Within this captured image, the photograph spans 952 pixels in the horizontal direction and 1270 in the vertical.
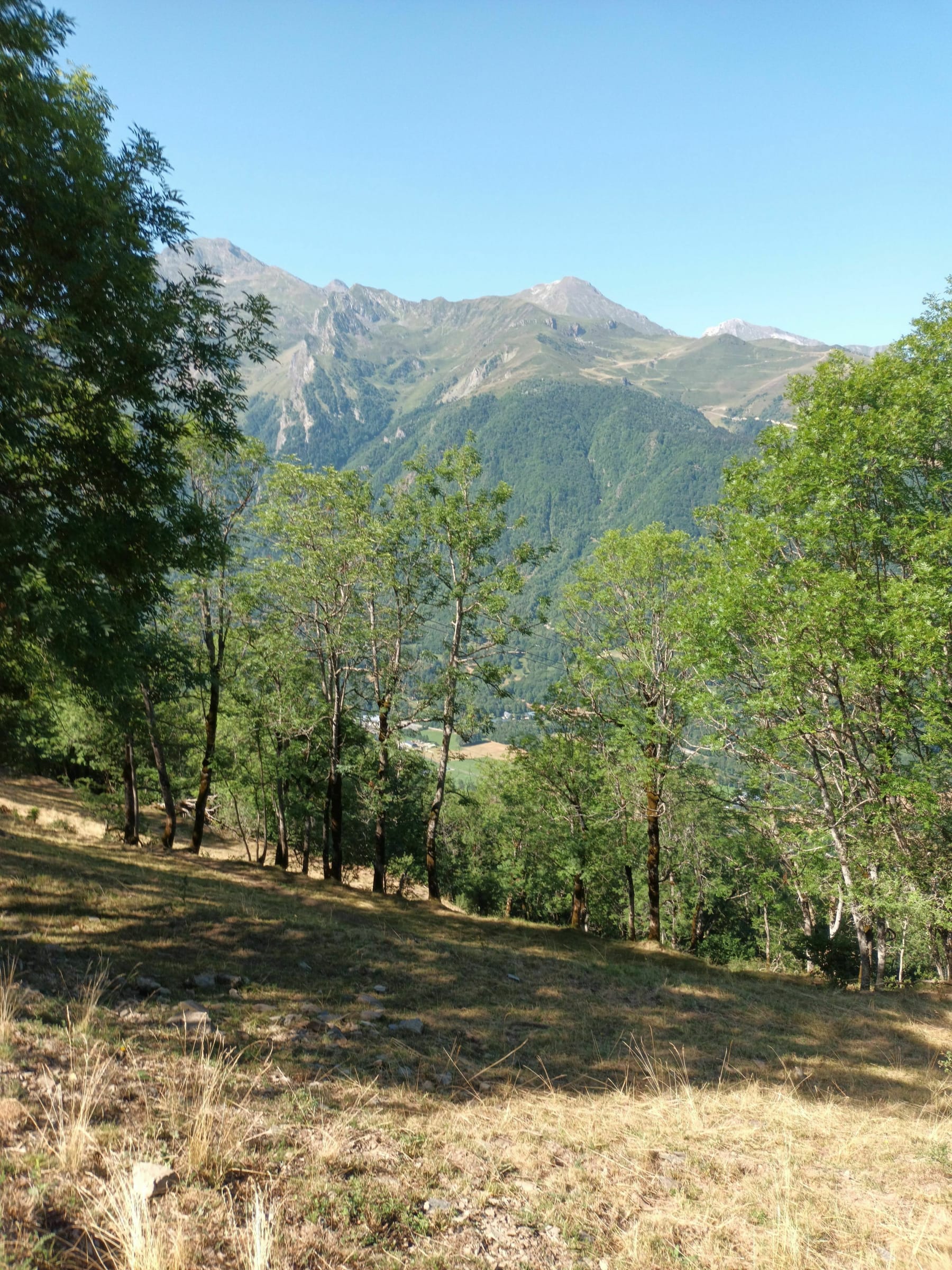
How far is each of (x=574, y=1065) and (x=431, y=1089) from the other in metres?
2.63

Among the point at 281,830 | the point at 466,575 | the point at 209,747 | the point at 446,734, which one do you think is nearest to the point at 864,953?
the point at 446,734

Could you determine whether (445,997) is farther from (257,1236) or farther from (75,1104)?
(257,1236)

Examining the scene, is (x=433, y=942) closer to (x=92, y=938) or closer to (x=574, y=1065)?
(x=574, y=1065)

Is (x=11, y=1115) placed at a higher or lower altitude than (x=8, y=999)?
higher

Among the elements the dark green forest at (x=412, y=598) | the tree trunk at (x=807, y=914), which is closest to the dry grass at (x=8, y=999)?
the dark green forest at (x=412, y=598)

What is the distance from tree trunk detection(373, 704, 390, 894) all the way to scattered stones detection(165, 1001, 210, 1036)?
37.3 feet

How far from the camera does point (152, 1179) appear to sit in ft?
12.6

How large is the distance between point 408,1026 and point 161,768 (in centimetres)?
1506

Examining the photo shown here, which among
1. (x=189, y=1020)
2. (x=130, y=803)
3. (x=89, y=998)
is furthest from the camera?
(x=130, y=803)

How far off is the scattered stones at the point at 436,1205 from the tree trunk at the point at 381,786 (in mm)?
14104

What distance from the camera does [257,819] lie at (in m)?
39.4

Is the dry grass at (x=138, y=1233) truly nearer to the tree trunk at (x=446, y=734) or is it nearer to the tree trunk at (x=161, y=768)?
the tree trunk at (x=161, y=768)

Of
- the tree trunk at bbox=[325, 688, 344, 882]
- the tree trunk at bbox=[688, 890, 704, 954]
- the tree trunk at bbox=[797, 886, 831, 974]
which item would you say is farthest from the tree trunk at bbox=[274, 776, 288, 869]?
the tree trunk at bbox=[797, 886, 831, 974]

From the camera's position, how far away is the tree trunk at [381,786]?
18.9 metres
